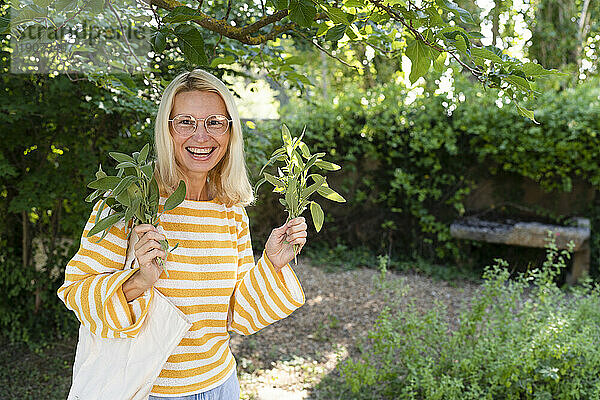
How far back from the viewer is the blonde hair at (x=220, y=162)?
135 cm

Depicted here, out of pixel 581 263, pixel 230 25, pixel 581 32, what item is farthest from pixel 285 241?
pixel 581 32

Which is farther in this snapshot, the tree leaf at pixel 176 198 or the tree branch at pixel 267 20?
the tree branch at pixel 267 20

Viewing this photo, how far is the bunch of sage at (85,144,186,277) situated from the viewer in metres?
1.07

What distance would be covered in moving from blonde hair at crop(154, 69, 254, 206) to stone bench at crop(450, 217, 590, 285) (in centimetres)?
418

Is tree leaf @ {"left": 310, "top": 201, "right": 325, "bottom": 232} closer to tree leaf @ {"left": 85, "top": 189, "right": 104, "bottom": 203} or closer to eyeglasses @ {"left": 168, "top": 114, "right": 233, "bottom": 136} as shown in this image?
eyeglasses @ {"left": 168, "top": 114, "right": 233, "bottom": 136}

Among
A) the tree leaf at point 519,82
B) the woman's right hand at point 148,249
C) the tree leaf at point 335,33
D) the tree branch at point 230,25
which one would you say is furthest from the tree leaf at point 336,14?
the woman's right hand at point 148,249

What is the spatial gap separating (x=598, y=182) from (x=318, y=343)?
313 centimetres

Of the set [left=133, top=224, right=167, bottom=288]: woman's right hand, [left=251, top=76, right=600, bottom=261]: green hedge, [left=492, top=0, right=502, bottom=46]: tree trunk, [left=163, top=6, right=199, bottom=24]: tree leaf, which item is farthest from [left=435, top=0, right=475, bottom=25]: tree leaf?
[left=492, top=0, right=502, bottom=46]: tree trunk

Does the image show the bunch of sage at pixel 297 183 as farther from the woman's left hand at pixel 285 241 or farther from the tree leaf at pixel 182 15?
the tree leaf at pixel 182 15

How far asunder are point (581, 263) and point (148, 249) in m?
5.00

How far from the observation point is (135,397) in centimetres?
122

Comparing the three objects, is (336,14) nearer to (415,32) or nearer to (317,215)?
(415,32)

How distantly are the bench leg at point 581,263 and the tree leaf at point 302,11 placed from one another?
15.5 ft

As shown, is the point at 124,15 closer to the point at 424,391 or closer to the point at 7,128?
the point at 7,128
